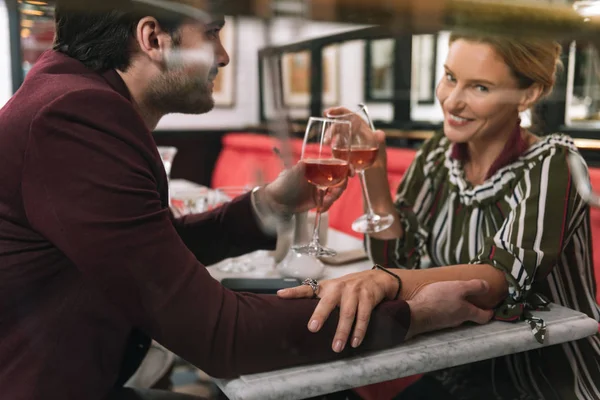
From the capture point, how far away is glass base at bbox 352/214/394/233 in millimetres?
1241

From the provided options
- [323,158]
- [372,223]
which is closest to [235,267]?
[372,223]

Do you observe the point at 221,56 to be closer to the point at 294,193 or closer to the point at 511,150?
the point at 294,193

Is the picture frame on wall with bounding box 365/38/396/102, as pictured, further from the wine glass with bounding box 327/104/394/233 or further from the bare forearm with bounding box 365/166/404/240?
the bare forearm with bounding box 365/166/404/240

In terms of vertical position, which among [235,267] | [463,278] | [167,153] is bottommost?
[235,267]

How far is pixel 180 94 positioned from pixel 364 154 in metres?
0.52

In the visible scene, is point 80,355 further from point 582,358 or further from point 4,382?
point 582,358

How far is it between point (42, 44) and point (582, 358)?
1.04m

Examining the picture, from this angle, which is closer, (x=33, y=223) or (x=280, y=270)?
(x=33, y=223)

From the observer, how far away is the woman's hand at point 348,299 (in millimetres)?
830

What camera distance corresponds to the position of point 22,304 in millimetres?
847

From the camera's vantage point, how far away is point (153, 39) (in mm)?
679

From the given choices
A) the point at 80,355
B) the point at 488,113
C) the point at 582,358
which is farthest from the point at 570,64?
the point at 80,355

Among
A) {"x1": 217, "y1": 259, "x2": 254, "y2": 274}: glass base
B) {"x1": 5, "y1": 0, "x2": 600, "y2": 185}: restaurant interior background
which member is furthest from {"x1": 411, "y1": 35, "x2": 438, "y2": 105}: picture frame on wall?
{"x1": 217, "y1": 259, "x2": 254, "y2": 274}: glass base

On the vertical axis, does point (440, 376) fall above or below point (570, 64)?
below
